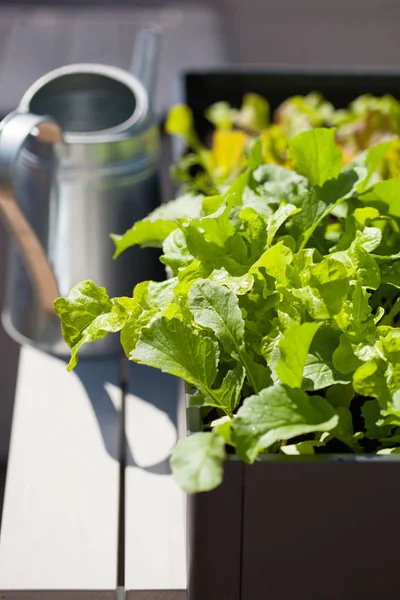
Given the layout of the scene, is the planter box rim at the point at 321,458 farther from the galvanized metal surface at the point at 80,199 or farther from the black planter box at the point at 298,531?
the galvanized metal surface at the point at 80,199

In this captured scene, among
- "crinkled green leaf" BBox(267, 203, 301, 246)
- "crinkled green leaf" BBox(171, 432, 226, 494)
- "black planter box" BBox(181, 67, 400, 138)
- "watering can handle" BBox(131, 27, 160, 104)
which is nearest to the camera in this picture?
"crinkled green leaf" BBox(171, 432, 226, 494)

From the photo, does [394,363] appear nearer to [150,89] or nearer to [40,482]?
[40,482]

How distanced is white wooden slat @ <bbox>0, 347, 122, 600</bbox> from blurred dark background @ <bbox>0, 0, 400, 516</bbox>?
0.10m

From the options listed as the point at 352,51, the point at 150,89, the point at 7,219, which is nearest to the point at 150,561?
the point at 7,219

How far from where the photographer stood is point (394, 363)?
1.29ft

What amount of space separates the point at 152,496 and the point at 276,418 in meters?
0.20

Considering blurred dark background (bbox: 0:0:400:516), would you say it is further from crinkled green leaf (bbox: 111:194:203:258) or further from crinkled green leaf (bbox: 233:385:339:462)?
crinkled green leaf (bbox: 233:385:339:462)

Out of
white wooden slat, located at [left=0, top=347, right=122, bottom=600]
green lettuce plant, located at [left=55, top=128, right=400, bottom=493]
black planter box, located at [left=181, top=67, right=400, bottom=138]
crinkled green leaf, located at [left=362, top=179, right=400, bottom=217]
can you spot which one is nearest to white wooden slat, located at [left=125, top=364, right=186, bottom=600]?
white wooden slat, located at [left=0, top=347, right=122, bottom=600]

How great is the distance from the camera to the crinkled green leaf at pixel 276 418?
1.15 ft

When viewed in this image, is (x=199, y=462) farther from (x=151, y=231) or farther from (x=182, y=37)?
(x=182, y=37)

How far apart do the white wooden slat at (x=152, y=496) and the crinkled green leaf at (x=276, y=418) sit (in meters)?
0.16

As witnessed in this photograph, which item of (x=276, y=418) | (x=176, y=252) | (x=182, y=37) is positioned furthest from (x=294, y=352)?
(x=182, y=37)

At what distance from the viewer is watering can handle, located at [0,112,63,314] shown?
53 centimetres

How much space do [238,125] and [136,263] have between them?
0.37 meters
